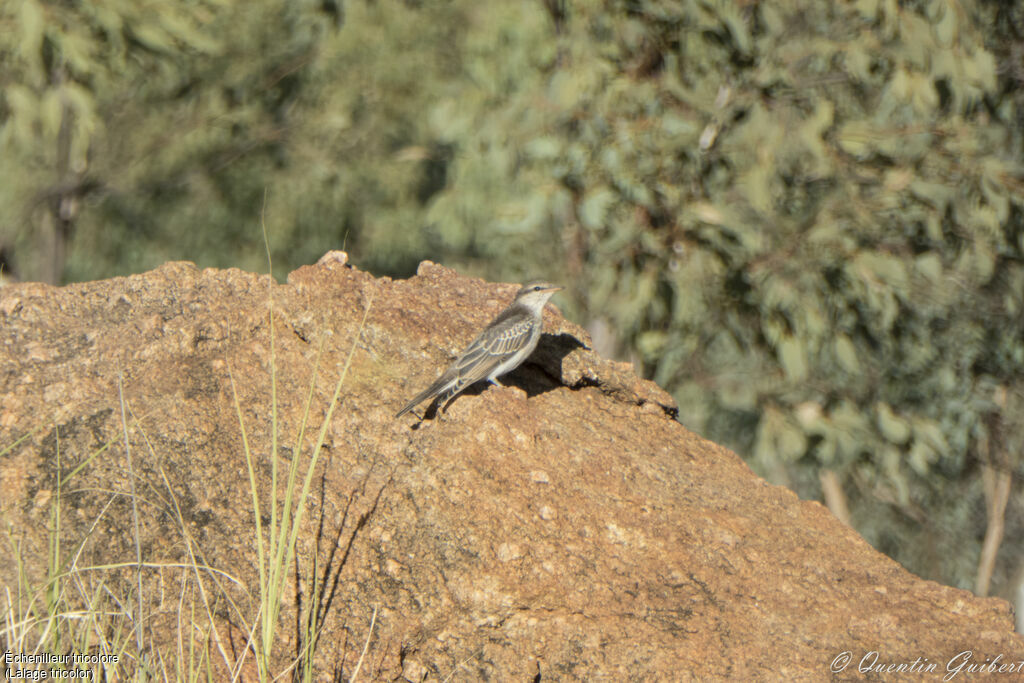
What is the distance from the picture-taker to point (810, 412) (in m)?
7.91

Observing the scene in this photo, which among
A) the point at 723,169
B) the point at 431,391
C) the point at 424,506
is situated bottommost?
the point at 424,506

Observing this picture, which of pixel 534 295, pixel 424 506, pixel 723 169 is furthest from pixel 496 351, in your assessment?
pixel 723 169

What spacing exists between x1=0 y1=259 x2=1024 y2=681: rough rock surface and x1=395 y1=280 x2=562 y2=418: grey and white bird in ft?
0.36

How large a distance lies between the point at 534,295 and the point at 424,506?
185 cm

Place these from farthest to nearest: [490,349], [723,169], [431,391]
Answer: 1. [723,169]
2. [490,349]
3. [431,391]

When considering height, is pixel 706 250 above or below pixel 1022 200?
below

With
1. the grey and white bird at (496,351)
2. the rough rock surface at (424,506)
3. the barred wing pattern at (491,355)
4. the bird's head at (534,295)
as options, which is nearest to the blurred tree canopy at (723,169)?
the bird's head at (534,295)

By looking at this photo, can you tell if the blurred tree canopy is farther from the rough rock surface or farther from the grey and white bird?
the rough rock surface

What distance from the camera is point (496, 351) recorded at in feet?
16.9

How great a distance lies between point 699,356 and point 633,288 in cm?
164

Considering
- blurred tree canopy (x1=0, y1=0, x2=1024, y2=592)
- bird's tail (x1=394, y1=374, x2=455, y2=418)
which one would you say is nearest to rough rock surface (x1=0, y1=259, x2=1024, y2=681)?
bird's tail (x1=394, y1=374, x2=455, y2=418)

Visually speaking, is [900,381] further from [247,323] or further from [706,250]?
[247,323]

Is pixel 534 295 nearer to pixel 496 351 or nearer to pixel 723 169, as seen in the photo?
pixel 496 351

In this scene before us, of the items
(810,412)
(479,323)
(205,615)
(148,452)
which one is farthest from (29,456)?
(810,412)
